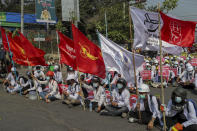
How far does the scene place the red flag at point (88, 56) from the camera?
805cm

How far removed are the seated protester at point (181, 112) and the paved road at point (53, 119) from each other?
0.76 m

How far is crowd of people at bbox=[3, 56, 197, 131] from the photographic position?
18.2ft

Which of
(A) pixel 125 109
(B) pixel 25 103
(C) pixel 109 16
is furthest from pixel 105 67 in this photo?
(C) pixel 109 16

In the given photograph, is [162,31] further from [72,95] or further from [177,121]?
[72,95]

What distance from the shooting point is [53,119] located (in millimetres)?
7469

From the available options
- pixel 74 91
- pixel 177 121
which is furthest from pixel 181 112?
pixel 74 91

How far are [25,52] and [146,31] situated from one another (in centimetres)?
590

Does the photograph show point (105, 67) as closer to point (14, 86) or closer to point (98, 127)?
point (98, 127)

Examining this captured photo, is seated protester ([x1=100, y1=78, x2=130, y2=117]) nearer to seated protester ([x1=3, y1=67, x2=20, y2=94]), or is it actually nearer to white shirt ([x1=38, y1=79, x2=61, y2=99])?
white shirt ([x1=38, y1=79, x2=61, y2=99])

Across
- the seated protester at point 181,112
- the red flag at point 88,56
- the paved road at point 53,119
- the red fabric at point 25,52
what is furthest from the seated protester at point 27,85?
the seated protester at point 181,112

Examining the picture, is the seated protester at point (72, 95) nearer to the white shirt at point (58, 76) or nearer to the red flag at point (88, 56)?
the red flag at point (88, 56)

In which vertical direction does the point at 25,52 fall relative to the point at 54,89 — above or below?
above

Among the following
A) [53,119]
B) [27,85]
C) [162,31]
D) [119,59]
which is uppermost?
[162,31]

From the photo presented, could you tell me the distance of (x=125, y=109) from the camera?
7.50 metres
